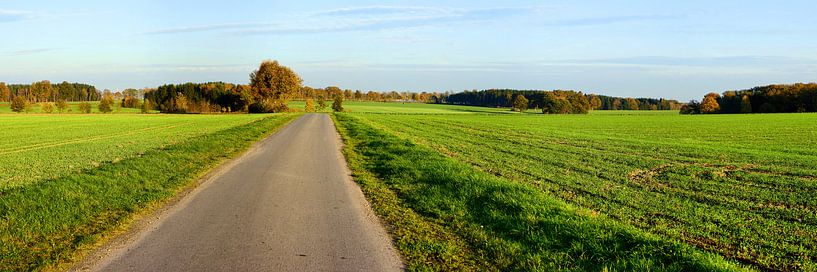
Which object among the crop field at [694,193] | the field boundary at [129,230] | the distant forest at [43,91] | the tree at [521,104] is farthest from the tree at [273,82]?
the distant forest at [43,91]

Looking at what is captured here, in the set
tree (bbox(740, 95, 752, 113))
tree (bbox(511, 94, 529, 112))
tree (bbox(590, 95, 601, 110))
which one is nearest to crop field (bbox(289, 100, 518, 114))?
tree (bbox(511, 94, 529, 112))

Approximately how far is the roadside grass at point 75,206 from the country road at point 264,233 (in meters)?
0.67

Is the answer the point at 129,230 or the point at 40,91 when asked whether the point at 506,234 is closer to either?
the point at 129,230

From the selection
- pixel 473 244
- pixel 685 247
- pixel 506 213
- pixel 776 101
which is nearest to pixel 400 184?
pixel 506 213

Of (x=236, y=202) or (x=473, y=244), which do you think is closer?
(x=473, y=244)

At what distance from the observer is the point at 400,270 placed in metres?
5.66

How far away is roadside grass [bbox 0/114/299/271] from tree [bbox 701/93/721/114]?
12704cm

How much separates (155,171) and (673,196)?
41.4 ft

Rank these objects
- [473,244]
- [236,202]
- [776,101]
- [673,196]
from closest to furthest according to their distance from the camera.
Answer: [473,244]
[236,202]
[673,196]
[776,101]

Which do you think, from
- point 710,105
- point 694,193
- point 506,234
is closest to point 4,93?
point 506,234

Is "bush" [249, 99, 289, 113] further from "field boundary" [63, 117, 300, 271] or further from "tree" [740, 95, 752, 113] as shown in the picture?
"tree" [740, 95, 752, 113]

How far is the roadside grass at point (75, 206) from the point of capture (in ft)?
20.8

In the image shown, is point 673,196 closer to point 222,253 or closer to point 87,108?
point 222,253

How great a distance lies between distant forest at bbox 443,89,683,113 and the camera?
12206cm
